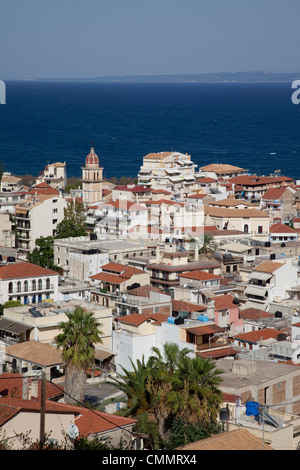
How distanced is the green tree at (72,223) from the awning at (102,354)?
1927 centimetres

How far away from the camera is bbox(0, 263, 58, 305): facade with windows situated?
111 feet

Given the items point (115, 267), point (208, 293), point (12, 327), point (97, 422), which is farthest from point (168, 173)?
point (97, 422)

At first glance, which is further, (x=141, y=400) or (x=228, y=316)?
(x=228, y=316)

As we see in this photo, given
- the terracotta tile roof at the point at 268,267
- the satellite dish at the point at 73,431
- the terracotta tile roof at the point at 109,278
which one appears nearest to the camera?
the satellite dish at the point at 73,431

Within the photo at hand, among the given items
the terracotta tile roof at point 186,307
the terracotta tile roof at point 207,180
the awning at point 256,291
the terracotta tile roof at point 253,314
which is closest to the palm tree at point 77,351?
the terracotta tile roof at point 186,307

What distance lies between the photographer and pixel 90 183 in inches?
2221

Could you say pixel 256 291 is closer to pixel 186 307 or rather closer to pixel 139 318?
pixel 186 307

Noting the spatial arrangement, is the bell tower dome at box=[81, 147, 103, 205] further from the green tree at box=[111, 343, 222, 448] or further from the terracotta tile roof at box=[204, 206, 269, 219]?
the green tree at box=[111, 343, 222, 448]

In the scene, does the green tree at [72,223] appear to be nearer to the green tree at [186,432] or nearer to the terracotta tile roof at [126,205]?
the terracotta tile roof at [126,205]

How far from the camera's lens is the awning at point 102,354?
26.5 m

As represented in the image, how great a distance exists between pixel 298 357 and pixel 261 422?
6728 mm

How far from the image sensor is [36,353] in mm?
24594

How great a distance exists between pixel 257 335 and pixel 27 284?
10043 mm
